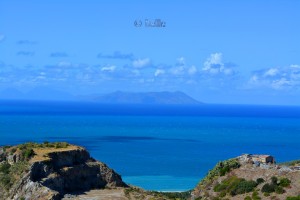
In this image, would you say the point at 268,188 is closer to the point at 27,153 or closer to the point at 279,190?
the point at 279,190

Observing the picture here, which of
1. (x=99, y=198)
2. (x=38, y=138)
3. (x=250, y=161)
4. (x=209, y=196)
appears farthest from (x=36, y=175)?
(x=38, y=138)

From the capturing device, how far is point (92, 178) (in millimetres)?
60031

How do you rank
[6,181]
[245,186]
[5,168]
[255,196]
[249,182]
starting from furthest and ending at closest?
[5,168] → [6,181] → [249,182] → [245,186] → [255,196]

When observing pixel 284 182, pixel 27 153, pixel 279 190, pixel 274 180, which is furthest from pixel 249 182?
pixel 27 153

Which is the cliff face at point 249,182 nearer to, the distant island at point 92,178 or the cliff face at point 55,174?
the distant island at point 92,178

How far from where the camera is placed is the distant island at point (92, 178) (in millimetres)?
47750

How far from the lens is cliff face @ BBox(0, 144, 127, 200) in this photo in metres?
51.1

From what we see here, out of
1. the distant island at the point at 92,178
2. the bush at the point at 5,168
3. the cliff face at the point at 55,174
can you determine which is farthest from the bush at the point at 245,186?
the bush at the point at 5,168

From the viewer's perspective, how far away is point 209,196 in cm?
5038

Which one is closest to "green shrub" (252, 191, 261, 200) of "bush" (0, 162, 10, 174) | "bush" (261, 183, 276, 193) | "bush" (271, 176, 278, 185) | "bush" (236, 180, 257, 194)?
"bush" (261, 183, 276, 193)

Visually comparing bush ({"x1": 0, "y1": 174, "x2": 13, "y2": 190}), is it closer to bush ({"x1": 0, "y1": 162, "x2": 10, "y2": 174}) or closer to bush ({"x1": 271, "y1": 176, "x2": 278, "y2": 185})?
bush ({"x1": 0, "y1": 162, "x2": 10, "y2": 174})

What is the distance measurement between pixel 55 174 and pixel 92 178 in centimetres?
646

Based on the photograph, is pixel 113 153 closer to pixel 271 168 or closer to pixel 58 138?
pixel 58 138

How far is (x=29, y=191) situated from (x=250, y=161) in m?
21.0
